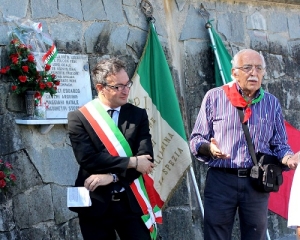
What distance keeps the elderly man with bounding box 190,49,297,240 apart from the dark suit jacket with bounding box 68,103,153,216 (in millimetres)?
563

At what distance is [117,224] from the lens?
4625 millimetres

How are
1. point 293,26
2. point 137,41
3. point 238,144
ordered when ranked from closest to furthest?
point 238,144 → point 137,41 → point 293,26

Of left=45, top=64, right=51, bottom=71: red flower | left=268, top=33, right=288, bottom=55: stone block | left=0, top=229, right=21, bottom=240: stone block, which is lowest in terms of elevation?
left=0, top=229, right=21, bottom=240: stone block

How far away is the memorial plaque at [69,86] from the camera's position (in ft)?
19.5

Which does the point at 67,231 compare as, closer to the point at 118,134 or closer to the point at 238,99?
the point at 118,134

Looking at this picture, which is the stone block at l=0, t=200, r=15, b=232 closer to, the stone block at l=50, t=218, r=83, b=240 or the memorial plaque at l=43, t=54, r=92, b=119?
the stone block at l=50, t=218, r=83, b=240

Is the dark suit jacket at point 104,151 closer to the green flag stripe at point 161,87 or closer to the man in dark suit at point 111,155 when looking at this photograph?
the man in dark suit at point 111,155

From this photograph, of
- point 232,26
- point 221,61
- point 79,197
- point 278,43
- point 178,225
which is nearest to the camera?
point 79,197

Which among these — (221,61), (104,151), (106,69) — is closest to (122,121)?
(104,151)

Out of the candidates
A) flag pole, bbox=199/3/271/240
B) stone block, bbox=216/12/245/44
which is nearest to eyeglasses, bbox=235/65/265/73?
flag pole, bbox=199/3/271/240

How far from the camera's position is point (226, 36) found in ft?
25.7

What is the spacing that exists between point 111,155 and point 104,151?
6cm

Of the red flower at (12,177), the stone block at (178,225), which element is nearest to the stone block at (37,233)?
the red flower at (12,177)

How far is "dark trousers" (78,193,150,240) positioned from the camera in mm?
4539
